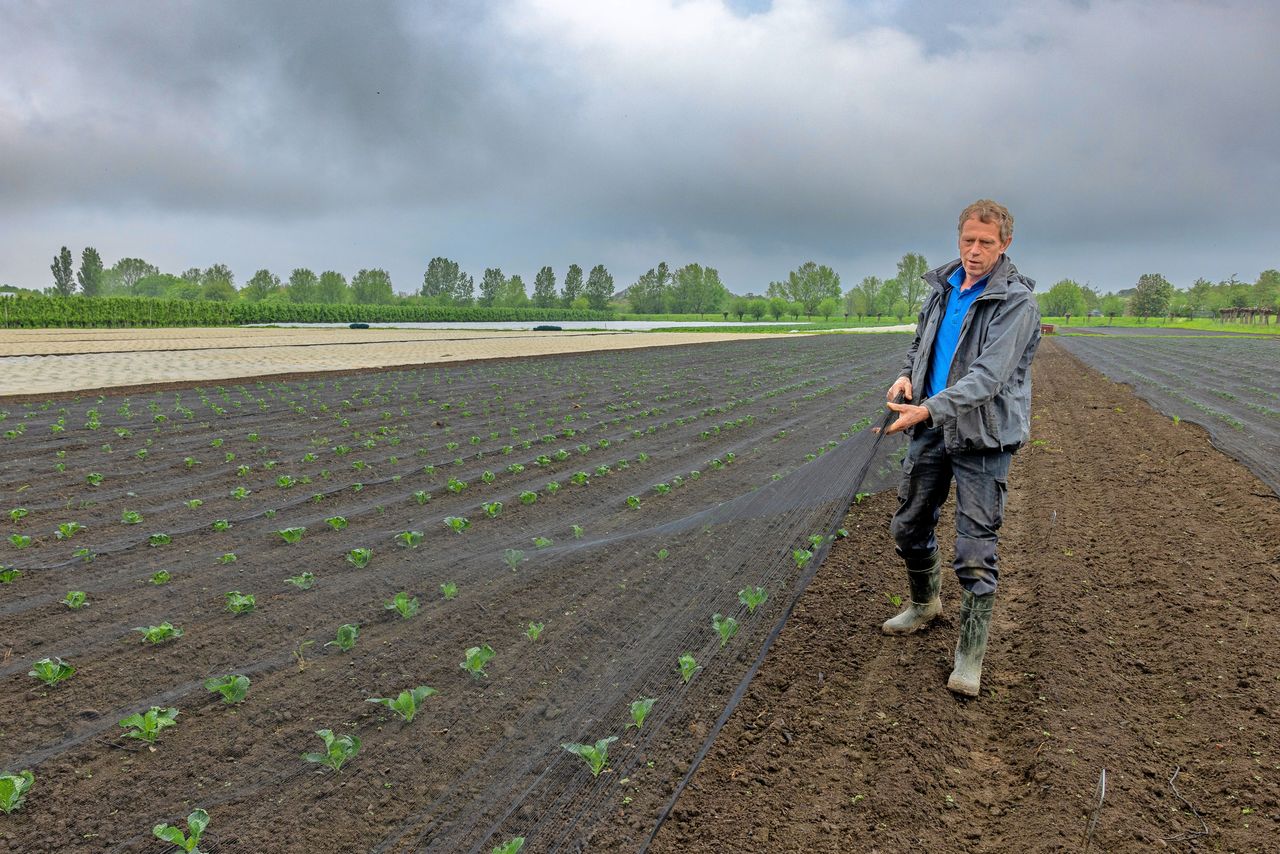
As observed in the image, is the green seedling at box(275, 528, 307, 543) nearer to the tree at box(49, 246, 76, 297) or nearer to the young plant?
the young plant

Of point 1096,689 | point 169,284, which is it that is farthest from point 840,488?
point 169,284

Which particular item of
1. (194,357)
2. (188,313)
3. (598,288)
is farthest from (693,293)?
(194,357)

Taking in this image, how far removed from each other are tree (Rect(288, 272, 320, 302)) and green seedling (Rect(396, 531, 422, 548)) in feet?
358

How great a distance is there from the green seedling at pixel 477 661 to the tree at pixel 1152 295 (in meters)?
118

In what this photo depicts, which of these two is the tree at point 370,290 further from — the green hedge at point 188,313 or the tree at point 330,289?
the green hedge at point 188,313

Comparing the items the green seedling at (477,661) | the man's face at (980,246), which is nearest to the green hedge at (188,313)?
the green seedling at (477,661)

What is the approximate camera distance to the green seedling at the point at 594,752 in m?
3.10

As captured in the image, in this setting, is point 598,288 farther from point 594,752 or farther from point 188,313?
point 594,752

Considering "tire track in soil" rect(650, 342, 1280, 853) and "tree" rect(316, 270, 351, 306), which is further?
"tree" rect(316, 270, 351, 306)

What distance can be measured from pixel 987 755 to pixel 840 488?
456 centimetres

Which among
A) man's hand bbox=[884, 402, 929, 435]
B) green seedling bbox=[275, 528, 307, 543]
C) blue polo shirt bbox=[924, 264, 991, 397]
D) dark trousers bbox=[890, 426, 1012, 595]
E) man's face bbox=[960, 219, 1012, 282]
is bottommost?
green seedling bbox=[275, 528, 307, 543]

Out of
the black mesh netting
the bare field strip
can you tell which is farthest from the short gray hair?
the bare field strip

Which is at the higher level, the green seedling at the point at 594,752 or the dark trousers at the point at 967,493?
the dark trousers at the point at 967,493

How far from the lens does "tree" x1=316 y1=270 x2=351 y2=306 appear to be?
349 ft
